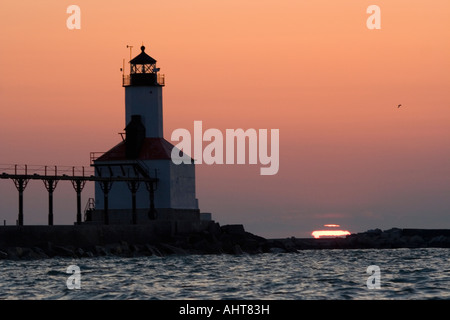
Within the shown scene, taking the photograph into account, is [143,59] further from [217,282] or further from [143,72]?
[217,282]

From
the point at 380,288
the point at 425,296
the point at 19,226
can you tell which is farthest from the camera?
the point at 19,226

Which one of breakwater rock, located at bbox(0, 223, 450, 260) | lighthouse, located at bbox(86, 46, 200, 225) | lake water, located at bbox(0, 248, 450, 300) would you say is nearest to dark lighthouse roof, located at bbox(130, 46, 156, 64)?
lighthouse, located at bbox(86, 46, 200, 225)

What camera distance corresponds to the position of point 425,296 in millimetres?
29156

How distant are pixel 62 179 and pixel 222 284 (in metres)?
31.6

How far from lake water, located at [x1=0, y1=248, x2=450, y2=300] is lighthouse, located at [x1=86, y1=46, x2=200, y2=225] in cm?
2067

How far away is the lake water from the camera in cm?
2995

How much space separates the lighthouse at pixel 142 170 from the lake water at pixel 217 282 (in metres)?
20.7

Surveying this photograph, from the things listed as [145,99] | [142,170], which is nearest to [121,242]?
[142,170]

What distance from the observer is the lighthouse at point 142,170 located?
69.1m

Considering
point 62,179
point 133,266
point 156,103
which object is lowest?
point 133,266

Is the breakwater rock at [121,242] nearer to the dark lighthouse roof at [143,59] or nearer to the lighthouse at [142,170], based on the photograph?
the lighthouse at [142,170]

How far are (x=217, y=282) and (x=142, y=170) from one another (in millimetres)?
34782
